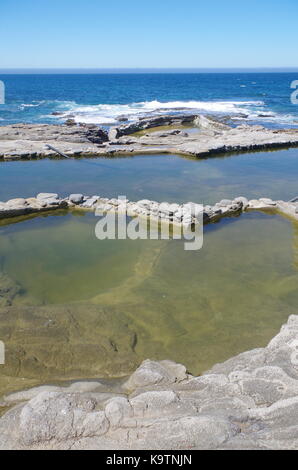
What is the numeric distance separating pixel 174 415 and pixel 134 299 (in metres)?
4.64

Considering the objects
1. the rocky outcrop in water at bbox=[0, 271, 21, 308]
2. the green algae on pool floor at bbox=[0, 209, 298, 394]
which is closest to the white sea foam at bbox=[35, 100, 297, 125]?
the green algae on pool floor at bbox=[0, 209, 298, 394]

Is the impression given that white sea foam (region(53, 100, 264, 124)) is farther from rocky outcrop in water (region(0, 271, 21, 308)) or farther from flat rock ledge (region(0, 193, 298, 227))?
rocky outcrop in water (region(0, 271, 21, 308))

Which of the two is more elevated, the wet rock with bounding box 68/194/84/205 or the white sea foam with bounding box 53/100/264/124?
the white sea foam with bounding box 53/100/264/124

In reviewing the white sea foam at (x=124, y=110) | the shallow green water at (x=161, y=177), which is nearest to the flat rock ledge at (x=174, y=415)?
the shallow green water at (x=161, y=177)

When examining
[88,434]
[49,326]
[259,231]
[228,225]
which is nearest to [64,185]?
[228,225]

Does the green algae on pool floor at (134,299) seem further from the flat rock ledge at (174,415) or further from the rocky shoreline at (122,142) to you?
the rocky shoreline at (122,142)

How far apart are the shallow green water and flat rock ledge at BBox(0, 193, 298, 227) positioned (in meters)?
1.51

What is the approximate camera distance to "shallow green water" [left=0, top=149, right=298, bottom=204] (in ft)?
56.9

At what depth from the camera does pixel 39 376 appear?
21.9 ft

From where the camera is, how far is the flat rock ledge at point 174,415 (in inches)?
161

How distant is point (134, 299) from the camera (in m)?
9.07

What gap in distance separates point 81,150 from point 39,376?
68.7 feet

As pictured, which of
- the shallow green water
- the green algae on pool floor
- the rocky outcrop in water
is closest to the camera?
the green algae on pool floor

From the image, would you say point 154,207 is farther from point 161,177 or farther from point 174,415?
point 174,415
